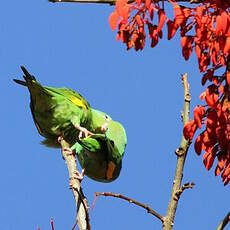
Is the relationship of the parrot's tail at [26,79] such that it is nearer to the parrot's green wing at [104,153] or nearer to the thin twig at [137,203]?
the parrot's green wing at [104,153]

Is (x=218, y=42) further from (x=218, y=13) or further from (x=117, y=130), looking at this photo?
(x=117, y=130)

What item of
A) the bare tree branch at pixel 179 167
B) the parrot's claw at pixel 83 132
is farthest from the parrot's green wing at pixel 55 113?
the bare tree branch at pixel 179 167

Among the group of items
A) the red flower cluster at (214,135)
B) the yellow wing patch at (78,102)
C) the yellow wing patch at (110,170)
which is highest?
the yellow wing patch at (78,102)

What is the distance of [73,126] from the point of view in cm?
662

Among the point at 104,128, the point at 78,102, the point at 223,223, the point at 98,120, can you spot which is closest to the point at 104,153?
the point at 104,128

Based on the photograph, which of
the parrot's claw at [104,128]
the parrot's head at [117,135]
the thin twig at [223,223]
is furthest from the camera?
the parrot's head at [117,135]

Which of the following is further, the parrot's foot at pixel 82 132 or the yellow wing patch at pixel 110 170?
the yellow wing patch at pixel 110 170

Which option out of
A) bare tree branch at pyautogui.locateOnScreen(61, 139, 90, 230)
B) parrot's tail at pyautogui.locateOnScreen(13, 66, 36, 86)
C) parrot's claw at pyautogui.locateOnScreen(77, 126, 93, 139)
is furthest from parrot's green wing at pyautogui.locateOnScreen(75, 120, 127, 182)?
bare tree branch at pyautogui.locateOnScreen(61, 139, 90, 230)

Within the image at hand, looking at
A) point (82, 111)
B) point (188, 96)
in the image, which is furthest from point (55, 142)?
point (188, 96)

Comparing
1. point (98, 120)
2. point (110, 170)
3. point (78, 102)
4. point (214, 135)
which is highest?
point (78, 102)

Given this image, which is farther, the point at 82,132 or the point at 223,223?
the point at 82,132

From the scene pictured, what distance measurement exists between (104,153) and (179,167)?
2912 millimetres

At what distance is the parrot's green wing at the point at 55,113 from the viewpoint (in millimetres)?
6551

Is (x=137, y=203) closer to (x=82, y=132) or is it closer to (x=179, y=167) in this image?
(x=179, y=167)
